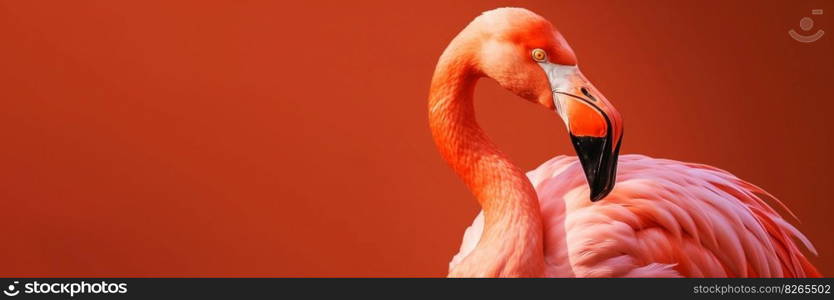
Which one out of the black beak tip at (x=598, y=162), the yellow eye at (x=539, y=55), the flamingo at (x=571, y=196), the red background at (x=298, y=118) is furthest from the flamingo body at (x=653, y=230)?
the red background at (x=298, y=118)

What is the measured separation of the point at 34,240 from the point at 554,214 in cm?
152

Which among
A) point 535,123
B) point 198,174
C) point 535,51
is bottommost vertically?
point 535,51

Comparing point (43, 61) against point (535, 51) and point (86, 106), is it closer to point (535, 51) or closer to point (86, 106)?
point (86, 106)

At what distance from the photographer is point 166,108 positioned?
8.34 ft

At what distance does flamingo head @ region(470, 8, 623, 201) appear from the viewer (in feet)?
5.64

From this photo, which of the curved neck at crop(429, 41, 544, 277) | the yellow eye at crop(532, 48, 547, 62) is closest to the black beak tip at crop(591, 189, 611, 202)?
the curved neck at crop(429, 41, 544, 277)

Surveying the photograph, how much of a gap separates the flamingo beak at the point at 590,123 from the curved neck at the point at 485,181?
0.52ft

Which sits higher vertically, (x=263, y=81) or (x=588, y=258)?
(x=263, y=81)

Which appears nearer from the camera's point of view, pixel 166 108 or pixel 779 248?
pixel 779 248
